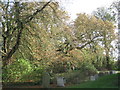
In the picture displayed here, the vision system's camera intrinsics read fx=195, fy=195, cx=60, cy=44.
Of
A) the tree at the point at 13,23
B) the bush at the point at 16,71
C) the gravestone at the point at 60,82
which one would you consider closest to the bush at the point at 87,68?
the gravestone at the point at 60,82

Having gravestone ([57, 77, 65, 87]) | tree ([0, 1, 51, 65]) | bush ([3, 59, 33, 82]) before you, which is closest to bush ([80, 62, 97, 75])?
gravestone ([57, 77, 65, 87])

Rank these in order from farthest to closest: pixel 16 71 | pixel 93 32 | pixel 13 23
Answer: pixel 93 32, pixel 13 23, pixel 16 71

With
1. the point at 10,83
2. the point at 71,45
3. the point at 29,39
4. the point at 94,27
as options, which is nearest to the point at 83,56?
the point at 71,45

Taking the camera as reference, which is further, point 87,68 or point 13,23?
point 87,68

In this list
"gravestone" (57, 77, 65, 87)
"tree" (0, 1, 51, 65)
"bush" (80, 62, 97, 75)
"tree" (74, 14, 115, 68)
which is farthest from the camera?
"tree" (74, 14, 115, 68)

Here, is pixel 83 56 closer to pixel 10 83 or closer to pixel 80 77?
pixel 80 77

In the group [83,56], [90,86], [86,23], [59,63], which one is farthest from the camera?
[86,23]

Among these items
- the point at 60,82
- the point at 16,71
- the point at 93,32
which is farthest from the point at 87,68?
the point at 16,71

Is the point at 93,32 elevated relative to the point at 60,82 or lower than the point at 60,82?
elevated

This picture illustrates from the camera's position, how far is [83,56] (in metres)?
8.32

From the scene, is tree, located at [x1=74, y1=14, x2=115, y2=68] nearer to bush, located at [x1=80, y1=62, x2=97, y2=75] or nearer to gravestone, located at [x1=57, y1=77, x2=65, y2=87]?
bush, located at [x1=80, y1=62, x2=97, y2=75]

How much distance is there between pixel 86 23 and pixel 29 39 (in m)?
3.17

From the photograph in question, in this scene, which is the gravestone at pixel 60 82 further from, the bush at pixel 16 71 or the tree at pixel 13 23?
the tree at pixel 13 23

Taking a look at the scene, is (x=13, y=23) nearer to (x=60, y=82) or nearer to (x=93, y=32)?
(x=60, y=82)
